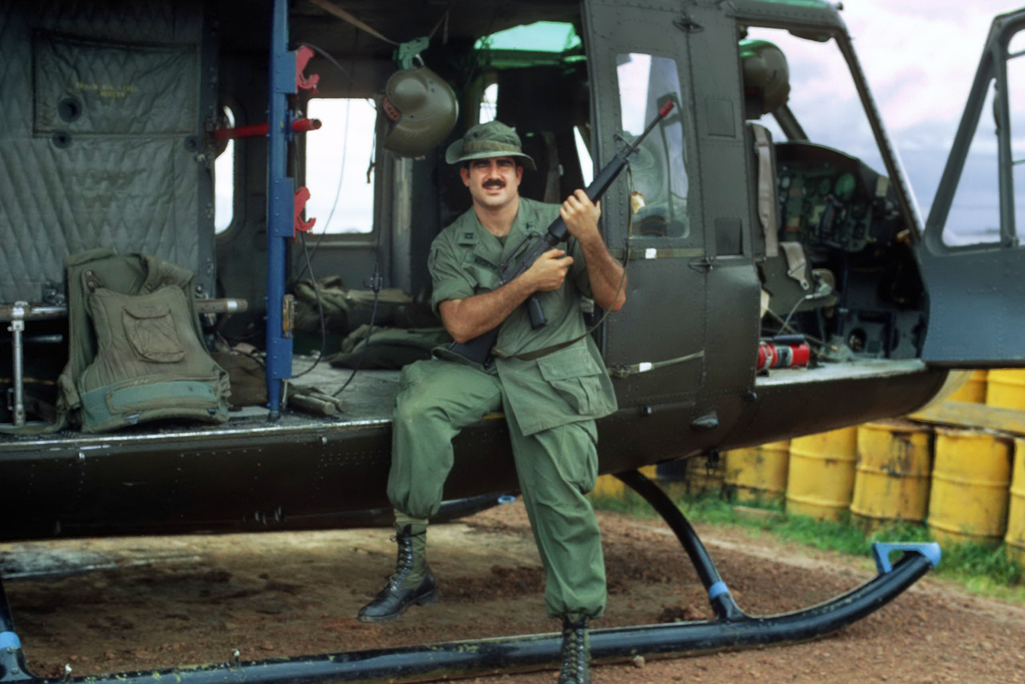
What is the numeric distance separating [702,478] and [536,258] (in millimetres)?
4446

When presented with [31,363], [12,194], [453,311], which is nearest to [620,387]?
[453,311]

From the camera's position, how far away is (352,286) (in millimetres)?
6406

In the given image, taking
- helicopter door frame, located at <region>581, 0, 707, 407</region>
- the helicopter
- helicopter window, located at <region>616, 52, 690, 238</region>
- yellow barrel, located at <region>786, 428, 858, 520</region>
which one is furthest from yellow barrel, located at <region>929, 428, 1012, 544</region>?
helicopter window, located at <region>616, 52, 690, 238</region>

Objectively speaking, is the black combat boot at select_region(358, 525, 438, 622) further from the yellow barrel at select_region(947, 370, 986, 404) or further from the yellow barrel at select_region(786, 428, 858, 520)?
the yellow barrel at select_region(947, 370, 986, 404)

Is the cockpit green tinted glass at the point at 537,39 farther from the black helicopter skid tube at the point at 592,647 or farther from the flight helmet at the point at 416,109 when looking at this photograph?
the black helicopter skid tube at the point at 592,647

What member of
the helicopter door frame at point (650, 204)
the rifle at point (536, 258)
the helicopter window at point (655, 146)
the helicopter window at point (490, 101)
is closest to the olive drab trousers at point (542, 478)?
the rifle at point (536, 258)

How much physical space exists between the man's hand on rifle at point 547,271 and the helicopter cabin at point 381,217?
0.28 meters

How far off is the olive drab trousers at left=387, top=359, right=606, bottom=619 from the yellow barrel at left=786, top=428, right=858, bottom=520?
376cm

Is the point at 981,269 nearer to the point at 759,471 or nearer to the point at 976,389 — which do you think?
the point at 976,389

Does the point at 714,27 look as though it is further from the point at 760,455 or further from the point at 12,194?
the point at 760,455

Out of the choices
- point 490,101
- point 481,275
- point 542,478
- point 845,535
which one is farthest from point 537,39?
point 845,535

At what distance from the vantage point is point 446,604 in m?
5.19

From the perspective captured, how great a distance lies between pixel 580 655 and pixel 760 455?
4.17 metres

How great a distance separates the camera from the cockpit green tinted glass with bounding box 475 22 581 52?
18.8ft
